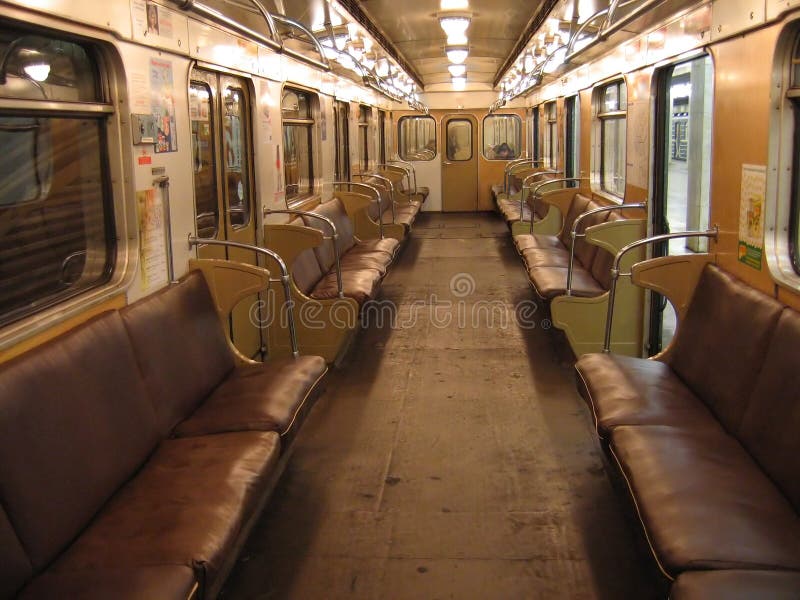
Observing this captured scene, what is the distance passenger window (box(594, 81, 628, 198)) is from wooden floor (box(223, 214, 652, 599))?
2.01 metres

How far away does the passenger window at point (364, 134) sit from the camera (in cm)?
1130

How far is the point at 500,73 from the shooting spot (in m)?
13.3

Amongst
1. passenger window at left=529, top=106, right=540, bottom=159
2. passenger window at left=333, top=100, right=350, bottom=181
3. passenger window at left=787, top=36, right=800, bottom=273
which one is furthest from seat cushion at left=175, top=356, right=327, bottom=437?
passenger window at left=529, top=106, right=540, bottom=159

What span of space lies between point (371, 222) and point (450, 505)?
6.12m

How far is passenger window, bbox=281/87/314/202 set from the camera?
6.78 m

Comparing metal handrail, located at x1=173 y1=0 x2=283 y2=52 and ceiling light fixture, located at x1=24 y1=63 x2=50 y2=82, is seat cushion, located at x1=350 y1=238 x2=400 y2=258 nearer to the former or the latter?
metal handrail, located at x1=173 y1=0 x2=283 y2=52

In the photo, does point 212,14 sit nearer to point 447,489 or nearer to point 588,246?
point 447,489

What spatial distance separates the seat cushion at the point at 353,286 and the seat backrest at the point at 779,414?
312cm

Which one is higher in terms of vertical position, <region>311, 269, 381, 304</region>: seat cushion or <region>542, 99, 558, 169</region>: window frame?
<region>542, 99, 558, 169</region>: window frame

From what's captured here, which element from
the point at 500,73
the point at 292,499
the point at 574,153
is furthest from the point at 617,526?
the point at 500,73

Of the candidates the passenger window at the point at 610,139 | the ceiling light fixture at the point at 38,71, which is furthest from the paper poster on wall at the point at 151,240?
the passenger window at the point at 610,139

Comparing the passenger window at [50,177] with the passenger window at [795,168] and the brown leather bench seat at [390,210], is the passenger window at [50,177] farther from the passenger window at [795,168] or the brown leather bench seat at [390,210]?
the brown leather bench seat at [390,210]

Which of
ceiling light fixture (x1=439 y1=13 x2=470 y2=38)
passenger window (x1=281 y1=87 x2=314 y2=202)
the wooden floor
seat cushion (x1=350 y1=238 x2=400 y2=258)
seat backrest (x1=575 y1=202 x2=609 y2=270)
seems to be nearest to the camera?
the wooden floor

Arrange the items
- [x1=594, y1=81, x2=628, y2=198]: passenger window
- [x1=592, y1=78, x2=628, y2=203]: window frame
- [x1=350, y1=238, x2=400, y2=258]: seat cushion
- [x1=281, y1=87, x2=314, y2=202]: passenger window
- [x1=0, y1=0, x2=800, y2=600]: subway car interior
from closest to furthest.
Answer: [x1=0, y1=0, x2=800, y2=600]: subway car interior < [x1=281, y1=87, x2=314, y2=202]: passenger window < [x1=594, y1=81, x2=628, y2=198]: passenger window < [x1=592, y1=78, x2=628, y2=203]: window frame < [x1=350, y1=238, x2=400, y2=258]: seat cushion
